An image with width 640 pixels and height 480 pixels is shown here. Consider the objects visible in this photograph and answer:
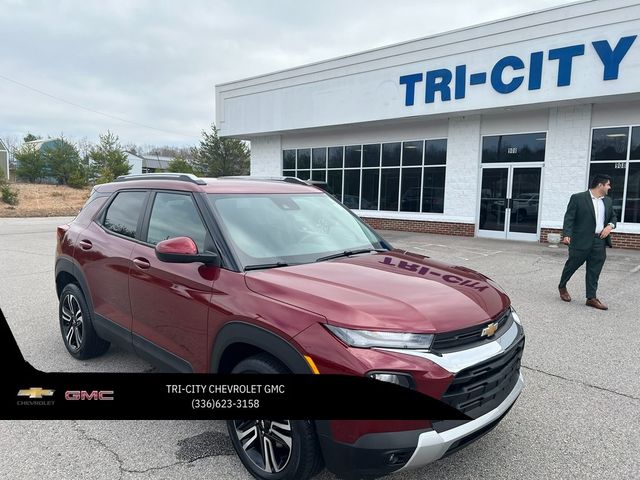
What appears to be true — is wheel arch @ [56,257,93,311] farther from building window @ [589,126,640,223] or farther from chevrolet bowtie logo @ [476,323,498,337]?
building window @ [589,126,640,223]

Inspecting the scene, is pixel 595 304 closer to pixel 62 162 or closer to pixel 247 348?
pixel 247 348

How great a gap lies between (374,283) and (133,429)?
82.0 inches

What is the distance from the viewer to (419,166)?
1672 centimetres

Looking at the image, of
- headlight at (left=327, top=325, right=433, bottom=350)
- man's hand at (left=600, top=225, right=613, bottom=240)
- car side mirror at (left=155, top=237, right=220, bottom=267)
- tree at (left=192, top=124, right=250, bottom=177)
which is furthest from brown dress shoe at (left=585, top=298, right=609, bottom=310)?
tree at (left=192, top=124, right=250, bottom=177)

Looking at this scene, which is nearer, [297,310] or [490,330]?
[297,310]

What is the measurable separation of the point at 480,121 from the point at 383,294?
46.1 feet

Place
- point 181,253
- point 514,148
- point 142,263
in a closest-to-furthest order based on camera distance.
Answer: point 181,253, point 142,263, point 514,148

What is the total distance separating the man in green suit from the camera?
21.6 feet

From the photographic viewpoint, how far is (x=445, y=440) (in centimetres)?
216

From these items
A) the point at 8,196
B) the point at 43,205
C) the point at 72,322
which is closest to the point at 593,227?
the point at 72,322

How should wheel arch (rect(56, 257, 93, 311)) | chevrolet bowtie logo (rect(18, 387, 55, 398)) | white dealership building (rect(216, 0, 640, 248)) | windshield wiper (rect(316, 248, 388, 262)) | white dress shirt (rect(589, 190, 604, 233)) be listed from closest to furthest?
chevrolet bowtie logo (rect(18, 387, 55, 398))
windshield wiper (rect(316, 248, 388, 262))
wheel arch (rect(56, 257, 93, 311))
white dress shirt (rect(589, 190, 604, 233))
white dealership building (rect(216, 0, 640, 248))

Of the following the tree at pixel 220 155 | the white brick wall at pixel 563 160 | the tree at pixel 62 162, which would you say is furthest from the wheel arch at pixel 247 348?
the tree at pixel 62 162

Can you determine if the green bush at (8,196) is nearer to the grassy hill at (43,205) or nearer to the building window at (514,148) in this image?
the grassy hill at (43,205)

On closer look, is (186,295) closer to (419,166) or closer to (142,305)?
(142,305)
